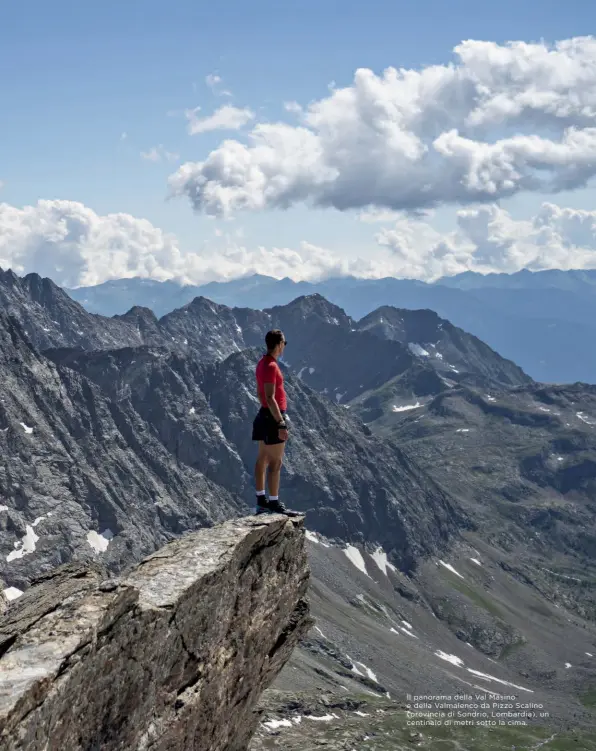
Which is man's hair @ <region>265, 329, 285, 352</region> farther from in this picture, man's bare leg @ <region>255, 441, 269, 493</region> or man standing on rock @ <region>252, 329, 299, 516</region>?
man's bare leg @ <region>255, 441, 269, 493</region>

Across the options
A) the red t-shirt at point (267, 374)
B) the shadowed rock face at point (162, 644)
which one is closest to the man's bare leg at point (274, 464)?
the red t-shirt at point (267, 374)

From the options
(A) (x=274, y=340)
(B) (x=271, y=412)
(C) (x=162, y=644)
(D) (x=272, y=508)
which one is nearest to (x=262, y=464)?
(B) (x=271, y=412)

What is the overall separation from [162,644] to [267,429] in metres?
9.04

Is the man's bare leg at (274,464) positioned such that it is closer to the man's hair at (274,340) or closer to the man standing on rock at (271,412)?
the man standing on rock at (271,412)

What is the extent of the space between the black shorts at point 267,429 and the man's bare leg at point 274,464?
9.5 inches

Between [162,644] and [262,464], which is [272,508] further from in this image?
[162,644]

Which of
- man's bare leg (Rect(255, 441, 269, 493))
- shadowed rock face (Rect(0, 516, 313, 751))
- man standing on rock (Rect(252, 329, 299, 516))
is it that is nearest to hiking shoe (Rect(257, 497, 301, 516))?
shadowed rock face (Rect(0, 516, 313, 751))

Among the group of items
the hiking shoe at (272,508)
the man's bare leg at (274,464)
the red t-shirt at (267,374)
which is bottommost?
the hiking shoe at (272,508)

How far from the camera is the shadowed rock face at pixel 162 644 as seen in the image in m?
13.6

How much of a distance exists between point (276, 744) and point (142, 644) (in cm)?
9358

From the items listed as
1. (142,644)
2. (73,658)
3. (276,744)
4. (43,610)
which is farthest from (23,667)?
(276,744)

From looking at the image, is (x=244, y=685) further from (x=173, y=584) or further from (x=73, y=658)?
(x=73, y=658)

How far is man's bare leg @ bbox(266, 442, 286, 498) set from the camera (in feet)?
83.4

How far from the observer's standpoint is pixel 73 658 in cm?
1415
